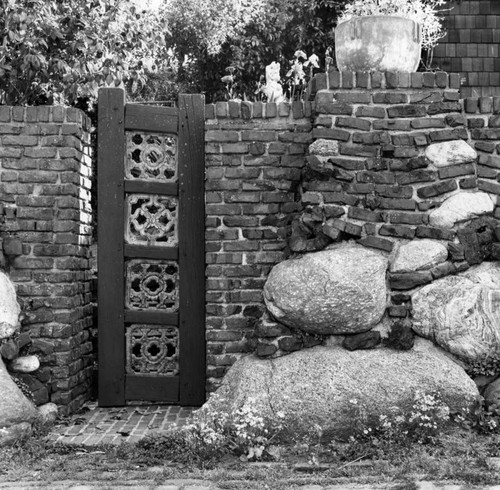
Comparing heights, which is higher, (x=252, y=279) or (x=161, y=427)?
(x=252, y=279)

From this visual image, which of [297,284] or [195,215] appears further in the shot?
[195,215]

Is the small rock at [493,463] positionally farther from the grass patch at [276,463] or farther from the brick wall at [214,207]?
the brick wall at [214,207]

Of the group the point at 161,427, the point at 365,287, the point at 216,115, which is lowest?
the point at 161,427

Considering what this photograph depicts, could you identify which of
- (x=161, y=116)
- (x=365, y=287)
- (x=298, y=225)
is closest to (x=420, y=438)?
(x=365, y=287)

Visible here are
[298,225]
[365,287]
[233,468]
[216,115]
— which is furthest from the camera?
[216,115]

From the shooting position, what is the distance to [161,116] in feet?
17.7

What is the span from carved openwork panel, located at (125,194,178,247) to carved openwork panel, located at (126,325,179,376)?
68cm

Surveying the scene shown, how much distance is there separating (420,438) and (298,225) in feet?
5.11

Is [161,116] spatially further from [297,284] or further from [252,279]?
[297,284]

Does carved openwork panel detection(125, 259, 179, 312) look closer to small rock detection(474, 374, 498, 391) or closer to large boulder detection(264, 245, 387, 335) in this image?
large boulder detection(264, 245, 387, 335)

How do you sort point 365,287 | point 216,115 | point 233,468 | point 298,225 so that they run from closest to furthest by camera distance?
point 233,468 → point 365,287 → point 298,225 → point 216,115

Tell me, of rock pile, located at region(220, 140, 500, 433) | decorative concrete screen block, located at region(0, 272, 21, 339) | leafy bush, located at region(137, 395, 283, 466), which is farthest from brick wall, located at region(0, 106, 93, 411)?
rock pile, located at region(220, 140, 500, 433)

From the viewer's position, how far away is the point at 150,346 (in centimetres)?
547

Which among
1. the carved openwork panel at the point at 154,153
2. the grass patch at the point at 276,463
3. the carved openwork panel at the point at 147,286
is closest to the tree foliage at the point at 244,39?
the carved openwork panel at the point at 154,153
